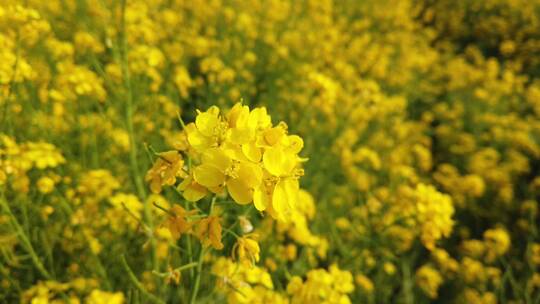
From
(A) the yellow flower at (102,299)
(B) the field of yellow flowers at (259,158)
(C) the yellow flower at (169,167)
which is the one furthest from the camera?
(A) the yellow flower at (102,299)

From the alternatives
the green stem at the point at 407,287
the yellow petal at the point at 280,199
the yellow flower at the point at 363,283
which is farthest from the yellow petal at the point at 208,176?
the green stem at the point at 407,287

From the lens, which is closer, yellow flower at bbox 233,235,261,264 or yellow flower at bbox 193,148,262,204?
yellow flower at bbox 193,148,262,204

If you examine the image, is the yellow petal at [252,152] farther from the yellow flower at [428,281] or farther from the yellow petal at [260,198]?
the yellow flower at [428,281]

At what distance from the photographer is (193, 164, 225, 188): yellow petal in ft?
3.12

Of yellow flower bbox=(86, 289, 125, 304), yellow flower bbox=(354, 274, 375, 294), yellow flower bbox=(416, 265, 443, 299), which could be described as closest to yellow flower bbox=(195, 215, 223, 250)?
yellow flower bbox=(86, 289, 125, 304)

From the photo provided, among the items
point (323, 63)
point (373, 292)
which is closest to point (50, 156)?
point (373, 292)

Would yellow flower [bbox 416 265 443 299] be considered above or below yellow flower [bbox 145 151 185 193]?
below

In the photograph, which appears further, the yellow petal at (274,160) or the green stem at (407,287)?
the green stem at (407,287)

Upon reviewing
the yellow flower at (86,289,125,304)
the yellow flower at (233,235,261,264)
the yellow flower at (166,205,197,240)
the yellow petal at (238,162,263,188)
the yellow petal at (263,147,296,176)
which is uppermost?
the yellow petal at (263,147,296,176)

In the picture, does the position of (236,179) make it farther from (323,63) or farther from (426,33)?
(426,33)

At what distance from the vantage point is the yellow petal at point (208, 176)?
37.4 inches

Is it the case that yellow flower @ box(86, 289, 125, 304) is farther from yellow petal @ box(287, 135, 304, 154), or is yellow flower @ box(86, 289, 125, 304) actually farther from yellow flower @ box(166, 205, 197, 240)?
yellow petal @ box(287, 135, 304, 154)

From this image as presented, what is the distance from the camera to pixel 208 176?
96 cm

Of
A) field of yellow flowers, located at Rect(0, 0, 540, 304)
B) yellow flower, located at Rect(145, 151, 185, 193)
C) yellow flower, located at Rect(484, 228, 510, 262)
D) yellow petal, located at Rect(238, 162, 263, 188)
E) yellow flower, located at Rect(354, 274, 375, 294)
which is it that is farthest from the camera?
yellow flower, located at Rect(484, 228, 510, 262)
